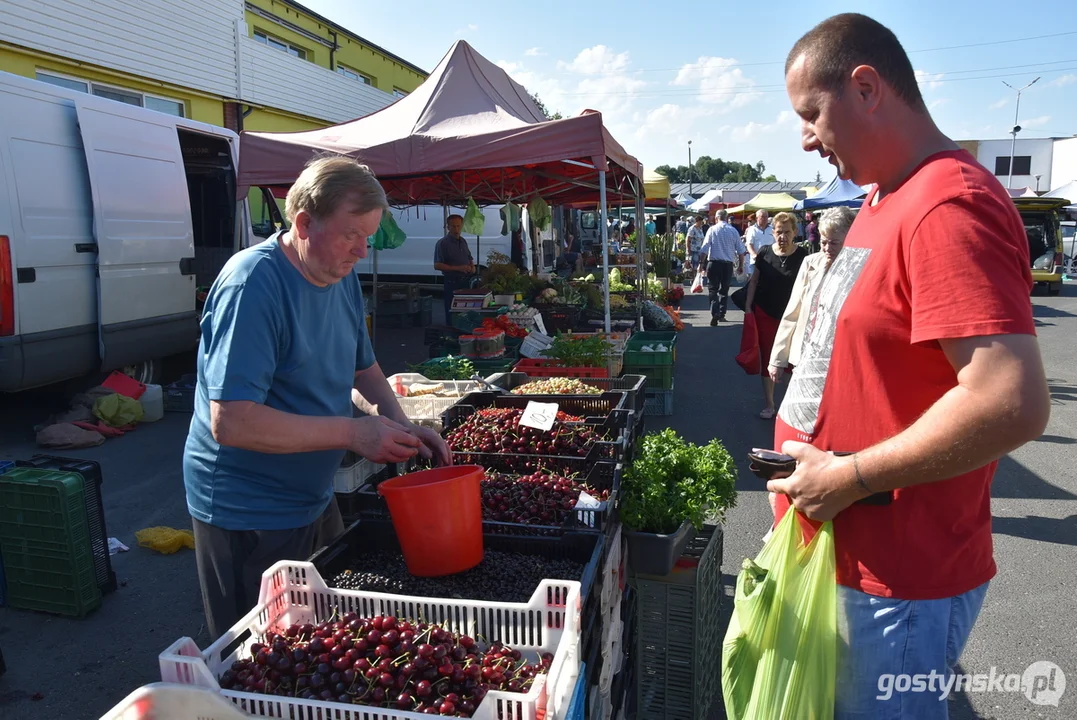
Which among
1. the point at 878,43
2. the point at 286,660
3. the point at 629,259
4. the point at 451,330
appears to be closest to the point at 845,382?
the point at 878,43

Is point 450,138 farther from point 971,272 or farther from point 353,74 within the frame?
point 353,74

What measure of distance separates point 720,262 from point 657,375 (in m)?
8.33

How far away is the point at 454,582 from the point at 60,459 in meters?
3.09

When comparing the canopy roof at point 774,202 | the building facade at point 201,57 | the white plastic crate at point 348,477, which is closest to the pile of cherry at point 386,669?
the white plastic crate at point 348,477

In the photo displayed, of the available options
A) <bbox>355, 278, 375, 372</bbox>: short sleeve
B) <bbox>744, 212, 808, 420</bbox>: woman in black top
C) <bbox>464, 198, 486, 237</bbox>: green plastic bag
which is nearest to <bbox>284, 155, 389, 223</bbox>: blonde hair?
<bbox>355, 278, 375, 372</bbox>: short sleeve

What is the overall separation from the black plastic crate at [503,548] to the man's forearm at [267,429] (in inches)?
13.1

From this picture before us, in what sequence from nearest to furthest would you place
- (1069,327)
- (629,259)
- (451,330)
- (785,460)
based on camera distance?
(785,460), (451,330), (1069,327), (629,259)

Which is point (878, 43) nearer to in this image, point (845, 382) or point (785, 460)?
point (845, 382)

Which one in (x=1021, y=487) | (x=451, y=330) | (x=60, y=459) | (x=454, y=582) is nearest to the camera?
(x=454, y=582)

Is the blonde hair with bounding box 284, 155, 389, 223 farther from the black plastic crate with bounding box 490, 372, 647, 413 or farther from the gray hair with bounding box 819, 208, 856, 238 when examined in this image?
the gray hair with bounding box 819, 208, 856, 238

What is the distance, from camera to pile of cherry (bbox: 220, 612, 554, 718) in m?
1.54

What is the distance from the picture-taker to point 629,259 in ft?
65.4

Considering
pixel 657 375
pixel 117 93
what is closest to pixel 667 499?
pixel 657 375

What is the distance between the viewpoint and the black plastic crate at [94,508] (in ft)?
12.9
